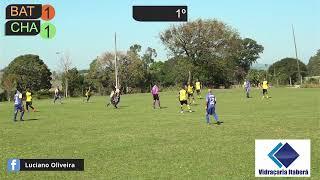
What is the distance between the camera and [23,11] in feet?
30.1

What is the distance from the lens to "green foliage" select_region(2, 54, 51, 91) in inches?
2957

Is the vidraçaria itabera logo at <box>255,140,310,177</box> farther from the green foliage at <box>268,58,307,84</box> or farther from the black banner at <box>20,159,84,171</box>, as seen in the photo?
the green foliage at <box>268,58,307,84</box>

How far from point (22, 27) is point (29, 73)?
73637 millimetres

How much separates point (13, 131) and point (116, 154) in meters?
8.61

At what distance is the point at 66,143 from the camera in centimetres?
1448

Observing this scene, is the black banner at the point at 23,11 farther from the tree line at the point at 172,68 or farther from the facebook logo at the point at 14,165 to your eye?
the tree line at the point at 172,68

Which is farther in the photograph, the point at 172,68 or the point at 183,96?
the point at 172,68

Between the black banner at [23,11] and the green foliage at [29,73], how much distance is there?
64.0 m

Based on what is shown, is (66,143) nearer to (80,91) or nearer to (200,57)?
(200,57)
